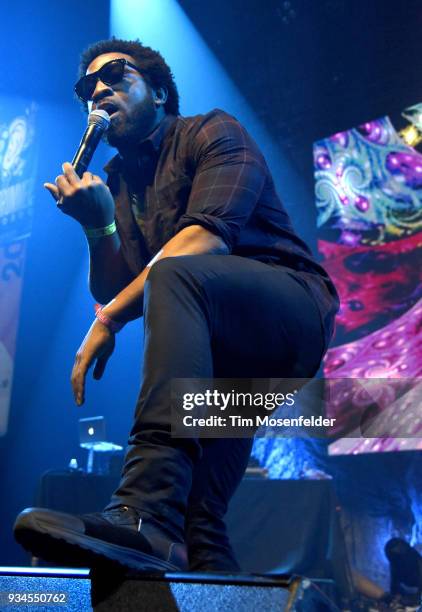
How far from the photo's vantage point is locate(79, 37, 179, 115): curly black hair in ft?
6.06

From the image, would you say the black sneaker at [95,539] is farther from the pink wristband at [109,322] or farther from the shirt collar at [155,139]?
the shirt collar at [155,139]

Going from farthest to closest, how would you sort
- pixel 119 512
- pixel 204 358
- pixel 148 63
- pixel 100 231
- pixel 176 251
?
pixel 148 63 → pixel 100 231 → pixel 176 251 → pixel 204 358 → pixel 119 512

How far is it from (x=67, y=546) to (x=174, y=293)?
475 mm

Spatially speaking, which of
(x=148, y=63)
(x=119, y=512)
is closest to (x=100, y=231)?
(x=148, y=63)

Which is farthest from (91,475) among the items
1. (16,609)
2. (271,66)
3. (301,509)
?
(271,66)

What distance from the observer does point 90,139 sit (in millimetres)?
1619

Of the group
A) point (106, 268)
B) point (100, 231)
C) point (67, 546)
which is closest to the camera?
point (67, 546)

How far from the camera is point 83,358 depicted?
133cm

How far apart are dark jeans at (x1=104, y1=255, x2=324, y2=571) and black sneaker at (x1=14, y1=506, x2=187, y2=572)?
0.10ft

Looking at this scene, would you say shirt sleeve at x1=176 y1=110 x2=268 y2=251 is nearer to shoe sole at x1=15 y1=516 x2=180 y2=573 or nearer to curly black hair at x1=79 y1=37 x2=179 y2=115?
curly black hair at x1=79 y1=37 x2=179 y2=115

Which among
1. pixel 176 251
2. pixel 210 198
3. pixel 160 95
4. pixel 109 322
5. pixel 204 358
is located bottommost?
pixel 204 358

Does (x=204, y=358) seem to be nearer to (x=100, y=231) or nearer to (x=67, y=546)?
(x=67, y=546)

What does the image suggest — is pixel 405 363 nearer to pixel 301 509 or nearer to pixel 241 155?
pixel 301 509

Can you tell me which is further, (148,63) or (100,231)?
(148,63)
